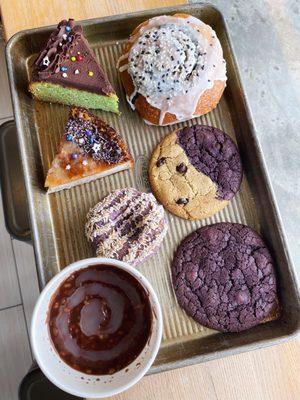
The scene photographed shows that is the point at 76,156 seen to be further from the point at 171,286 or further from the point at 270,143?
the point at 270,143

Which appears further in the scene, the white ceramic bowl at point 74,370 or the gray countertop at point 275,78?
the gray countertop at point 275,78

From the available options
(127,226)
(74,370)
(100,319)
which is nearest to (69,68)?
(127,226)

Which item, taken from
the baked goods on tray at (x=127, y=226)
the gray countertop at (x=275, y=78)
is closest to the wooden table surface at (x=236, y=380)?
the baked goods on tray at (x=127, y=226)

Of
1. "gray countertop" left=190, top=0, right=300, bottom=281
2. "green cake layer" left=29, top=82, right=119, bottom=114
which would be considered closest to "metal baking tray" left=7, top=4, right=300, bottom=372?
"green cake layer" left=29, top=82, right=119, bottom=114

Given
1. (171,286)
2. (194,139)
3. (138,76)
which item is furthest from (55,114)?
(171,286)

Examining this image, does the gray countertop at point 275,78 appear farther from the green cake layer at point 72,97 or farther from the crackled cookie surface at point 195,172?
the green cake layer at point 72,97

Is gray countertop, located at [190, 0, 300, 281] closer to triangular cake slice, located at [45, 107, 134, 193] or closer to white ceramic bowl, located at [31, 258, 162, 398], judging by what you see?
triangular cake slice, located at [45, 107, 134, 193]
